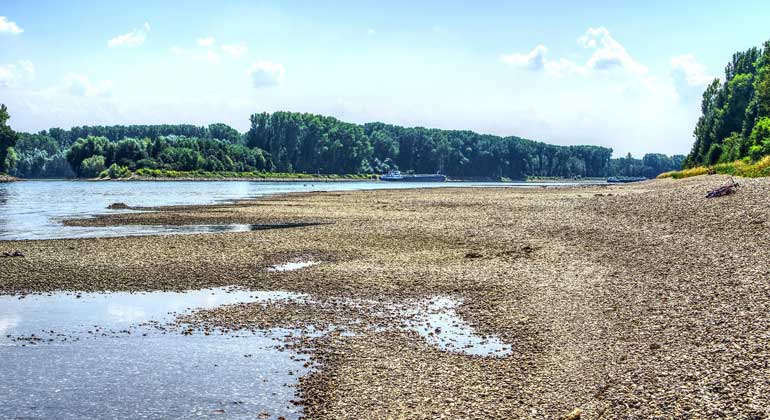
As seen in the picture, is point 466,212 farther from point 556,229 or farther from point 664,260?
point 664,260

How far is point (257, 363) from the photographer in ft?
41.2

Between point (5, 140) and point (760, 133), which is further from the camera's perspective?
point (5, 140)

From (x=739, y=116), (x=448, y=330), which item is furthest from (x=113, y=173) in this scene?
(x=448, y=330)

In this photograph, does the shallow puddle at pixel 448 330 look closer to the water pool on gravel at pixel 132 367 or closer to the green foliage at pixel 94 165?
the water pool on gravel at pixel 132 367

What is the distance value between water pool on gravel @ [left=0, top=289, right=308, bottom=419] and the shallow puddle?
3056mm

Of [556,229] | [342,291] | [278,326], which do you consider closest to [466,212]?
[556,229]

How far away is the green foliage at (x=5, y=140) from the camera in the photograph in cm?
17338

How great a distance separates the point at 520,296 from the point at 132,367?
397 inches

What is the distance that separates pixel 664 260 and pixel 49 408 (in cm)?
1783

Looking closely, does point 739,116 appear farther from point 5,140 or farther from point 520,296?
point 5,140

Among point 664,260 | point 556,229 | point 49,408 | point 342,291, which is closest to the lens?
point 49,408

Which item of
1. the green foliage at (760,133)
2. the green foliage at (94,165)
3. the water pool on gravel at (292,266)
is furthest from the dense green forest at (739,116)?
the green foliage at (94,165)

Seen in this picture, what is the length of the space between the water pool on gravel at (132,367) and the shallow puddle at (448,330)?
3056mm

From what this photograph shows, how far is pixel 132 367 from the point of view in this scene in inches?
489
